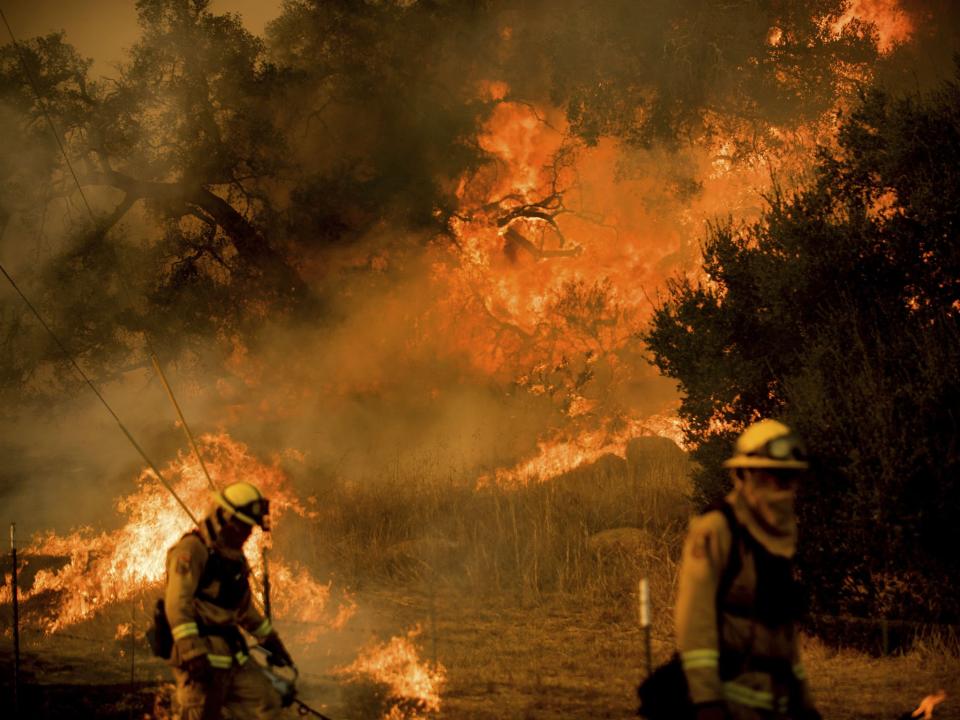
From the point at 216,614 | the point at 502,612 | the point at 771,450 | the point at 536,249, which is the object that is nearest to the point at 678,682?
the point at 771,450

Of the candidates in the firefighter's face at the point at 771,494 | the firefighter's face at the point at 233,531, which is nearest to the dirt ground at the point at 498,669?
the firefighter's face at the point at 233,531

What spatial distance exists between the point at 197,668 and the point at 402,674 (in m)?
3.82

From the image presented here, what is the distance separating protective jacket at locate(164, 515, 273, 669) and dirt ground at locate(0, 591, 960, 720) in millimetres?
2547

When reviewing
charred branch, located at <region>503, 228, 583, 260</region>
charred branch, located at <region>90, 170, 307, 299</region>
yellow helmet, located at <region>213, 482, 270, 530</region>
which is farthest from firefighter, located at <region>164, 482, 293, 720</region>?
charred branch, located at <region>503, 228, 583, 260</region>

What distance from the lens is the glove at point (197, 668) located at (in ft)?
16.3

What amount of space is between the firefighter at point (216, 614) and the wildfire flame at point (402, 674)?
226 centimetres

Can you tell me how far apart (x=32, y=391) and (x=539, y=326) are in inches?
363

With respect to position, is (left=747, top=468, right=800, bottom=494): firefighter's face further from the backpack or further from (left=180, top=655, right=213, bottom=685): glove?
(left=180, top=655, right=213, bottom=685): glove

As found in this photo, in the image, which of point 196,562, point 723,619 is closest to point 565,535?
point 196,562

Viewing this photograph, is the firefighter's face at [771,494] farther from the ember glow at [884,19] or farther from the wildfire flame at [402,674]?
the ember glow at [884,19]

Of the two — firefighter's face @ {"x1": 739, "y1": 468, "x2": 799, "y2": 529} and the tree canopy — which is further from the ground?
the tree canopy

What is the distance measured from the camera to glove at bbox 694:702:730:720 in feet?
10.4

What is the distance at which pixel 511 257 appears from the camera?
59.1 ft

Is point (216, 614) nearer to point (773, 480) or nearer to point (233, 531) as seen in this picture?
point (233, 531)
